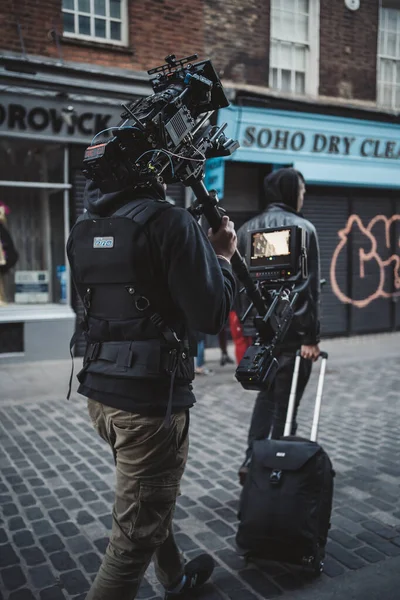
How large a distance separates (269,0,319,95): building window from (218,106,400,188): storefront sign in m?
0.74

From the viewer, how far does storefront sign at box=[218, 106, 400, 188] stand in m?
10.6

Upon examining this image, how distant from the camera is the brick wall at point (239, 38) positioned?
10.2m

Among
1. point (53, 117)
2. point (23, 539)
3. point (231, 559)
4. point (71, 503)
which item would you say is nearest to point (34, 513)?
point (71, 503)

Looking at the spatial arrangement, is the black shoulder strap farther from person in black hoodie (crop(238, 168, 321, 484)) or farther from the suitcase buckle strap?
person in black hoodie (crop(238, 168, 321, 484))

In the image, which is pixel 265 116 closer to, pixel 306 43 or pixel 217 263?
pixel 306 43

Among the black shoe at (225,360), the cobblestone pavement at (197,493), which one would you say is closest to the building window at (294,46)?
the black shoe at (225,360)

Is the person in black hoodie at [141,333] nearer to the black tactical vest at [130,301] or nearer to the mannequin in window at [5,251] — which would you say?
the black tactical vest at [130,301]

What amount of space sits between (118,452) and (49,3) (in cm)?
856

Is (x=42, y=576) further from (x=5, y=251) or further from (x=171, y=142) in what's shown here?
(x=5, y=251)

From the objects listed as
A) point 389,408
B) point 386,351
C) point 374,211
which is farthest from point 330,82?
point 389,408

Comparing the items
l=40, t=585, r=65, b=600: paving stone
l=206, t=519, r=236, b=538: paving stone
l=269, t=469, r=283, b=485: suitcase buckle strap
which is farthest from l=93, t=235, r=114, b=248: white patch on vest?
l=206, t=519, r=236, b=538: paving stone

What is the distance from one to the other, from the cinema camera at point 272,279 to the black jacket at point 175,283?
70 centimetres

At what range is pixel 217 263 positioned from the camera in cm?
→ 226

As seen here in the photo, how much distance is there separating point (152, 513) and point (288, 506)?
1.03 m
